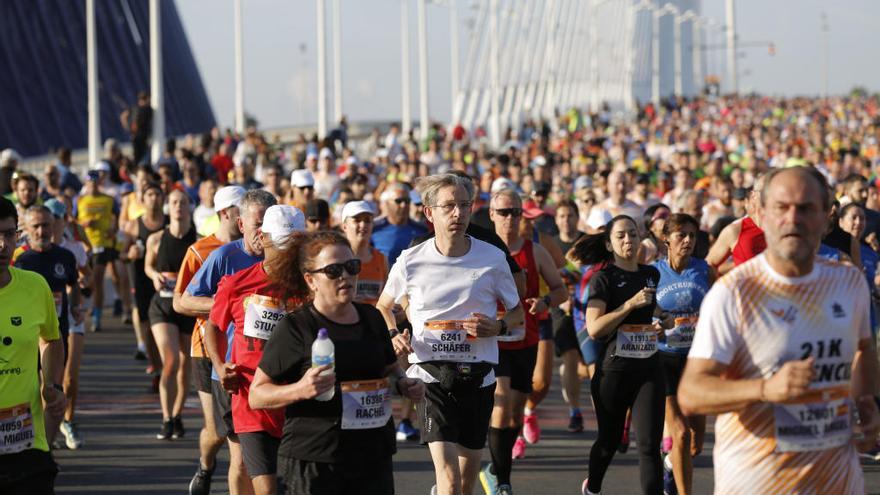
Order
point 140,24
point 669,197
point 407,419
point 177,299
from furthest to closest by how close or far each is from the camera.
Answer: point 140,24 → point 669,197 → point 407,419 → point 177,299

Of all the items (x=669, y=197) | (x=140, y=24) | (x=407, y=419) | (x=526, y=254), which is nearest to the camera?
(x=526, y=254)

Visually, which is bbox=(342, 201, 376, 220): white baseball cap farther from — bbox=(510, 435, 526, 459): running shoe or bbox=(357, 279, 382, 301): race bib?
bbox=(510, 435, 526, 459): running shoe

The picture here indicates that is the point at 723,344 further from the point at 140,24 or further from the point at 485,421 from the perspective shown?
the point at 140,24

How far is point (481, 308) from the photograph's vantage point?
7348 millimetres

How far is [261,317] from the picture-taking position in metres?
6.68

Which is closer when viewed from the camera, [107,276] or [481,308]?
[481,308]

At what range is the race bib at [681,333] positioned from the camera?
28.3 feet

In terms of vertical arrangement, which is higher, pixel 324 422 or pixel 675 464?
pixel 324 422

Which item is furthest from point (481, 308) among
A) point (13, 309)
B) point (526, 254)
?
point (13, 309)

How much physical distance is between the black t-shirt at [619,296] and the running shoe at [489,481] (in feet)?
3.25

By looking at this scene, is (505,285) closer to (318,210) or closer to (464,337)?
(464,337)

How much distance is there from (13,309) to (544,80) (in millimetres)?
73609

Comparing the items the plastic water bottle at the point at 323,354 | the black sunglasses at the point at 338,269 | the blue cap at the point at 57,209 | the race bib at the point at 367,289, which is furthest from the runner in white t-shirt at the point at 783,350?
the blue cap at the point at 57,209

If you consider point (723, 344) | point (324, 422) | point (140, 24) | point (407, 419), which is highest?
point (140, 24)
